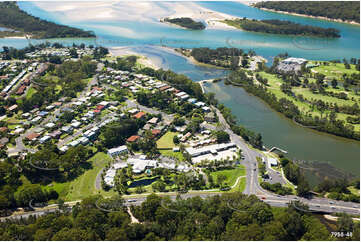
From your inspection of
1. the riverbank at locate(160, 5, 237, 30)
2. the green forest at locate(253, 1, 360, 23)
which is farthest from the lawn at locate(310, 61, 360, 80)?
the green forest at locate(253, 1, 360, 23)

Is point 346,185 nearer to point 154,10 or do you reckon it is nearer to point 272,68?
point 272,68

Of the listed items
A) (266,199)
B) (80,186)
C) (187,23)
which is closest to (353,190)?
(266,199)

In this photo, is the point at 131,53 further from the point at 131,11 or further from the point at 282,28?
the point at 131,11

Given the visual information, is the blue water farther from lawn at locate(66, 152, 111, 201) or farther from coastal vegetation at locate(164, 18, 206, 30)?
lawn at locate(66, 152, 111, 201)

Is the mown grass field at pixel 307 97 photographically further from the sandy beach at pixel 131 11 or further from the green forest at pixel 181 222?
the sandy beach at pixel 131 11

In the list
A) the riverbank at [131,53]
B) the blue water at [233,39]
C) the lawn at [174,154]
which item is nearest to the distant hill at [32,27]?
the blue water at [233,39]

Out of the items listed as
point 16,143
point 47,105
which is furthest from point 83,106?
point 16,143

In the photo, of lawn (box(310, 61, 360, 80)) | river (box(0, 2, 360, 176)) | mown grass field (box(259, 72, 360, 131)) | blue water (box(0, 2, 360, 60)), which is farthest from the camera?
blue water (box(0, 2, 360, 60))
